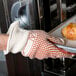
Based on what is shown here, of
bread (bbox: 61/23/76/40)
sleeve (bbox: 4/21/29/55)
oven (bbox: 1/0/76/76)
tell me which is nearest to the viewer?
sleeve (bbox: 4/21/29/55)

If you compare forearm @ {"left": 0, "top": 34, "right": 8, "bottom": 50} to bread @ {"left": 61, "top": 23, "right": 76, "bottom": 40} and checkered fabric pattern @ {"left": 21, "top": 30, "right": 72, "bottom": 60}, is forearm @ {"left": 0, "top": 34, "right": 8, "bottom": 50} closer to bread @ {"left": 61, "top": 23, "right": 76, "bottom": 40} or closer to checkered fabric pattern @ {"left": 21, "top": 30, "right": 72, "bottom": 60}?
checkered fabric pattern @ {"left": 21, "top": 30, "right": 72, "bottom": 60}

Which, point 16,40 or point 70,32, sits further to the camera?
point 70,32

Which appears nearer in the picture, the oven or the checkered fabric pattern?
the checkered fabric pattern

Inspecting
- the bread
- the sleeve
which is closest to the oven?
the bread

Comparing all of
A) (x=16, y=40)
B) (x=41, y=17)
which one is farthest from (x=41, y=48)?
(x=41, y=17)

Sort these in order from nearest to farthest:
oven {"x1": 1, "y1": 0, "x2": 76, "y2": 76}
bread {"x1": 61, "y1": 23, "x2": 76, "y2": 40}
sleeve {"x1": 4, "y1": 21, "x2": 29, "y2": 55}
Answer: sleeve {"x1": 4, "y1": 21, "x2": 29, "y2": 55}, bread {"x1": 61, "y1": 23, "x2": 76, "y2": 40}, oven {"x1": 1, "y1": 0, "x2": 76, "y2": 76}

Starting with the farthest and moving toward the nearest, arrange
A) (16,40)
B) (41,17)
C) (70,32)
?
(41,17) → (70,32) → (16,40)

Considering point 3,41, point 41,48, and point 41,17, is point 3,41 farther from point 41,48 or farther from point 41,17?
point 41,17

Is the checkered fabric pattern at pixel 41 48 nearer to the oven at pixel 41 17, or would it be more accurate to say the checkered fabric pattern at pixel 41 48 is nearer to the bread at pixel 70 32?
the bread at pixel 70 32

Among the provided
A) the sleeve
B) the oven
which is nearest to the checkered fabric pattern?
the sleeve

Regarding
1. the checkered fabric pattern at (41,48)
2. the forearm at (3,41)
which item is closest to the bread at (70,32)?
the checkered fabric pattern at (41,48)

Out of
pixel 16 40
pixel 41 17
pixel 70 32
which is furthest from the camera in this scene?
pixel 41 17

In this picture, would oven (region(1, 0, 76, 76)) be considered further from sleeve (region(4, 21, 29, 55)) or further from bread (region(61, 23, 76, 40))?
sleeve (region(4, 21, 29, 55))

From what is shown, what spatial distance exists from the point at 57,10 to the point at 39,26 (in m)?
0.15
